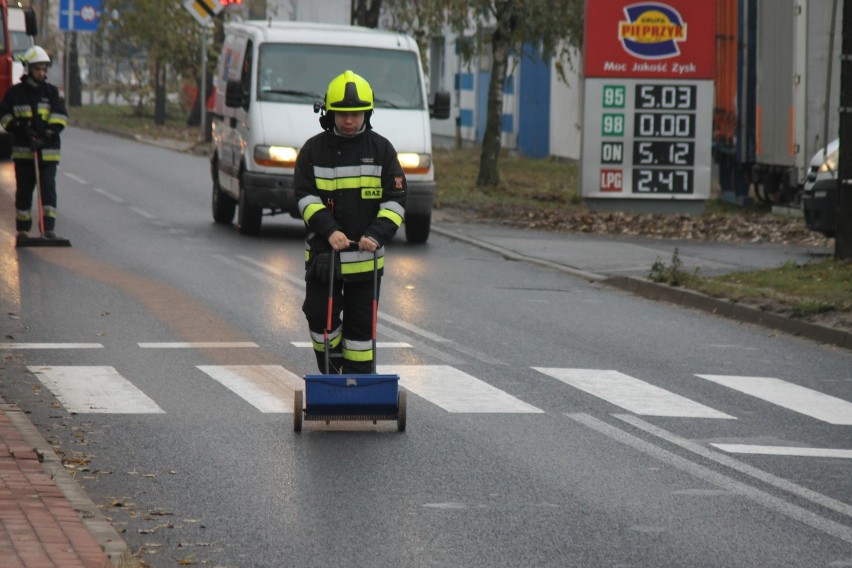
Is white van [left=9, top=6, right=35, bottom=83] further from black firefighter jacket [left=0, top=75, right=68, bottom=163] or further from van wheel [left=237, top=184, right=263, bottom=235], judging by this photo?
black firefighter jacket [left=0, top=75, right=68, bottom=163]

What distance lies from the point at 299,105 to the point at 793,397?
34.3 ft

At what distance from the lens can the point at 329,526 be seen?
6.88 metres

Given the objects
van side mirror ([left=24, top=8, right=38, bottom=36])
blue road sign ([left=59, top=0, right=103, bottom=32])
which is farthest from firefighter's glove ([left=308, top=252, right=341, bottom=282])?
blue road sign ([left=59, top=0, right=103, bottom=32])

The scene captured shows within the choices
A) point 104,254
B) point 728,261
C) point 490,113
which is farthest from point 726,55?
point 104,254

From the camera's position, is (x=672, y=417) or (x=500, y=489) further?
(x=672, y=417)

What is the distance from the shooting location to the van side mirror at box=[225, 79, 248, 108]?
1989 cm

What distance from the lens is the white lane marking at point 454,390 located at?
9.73 metres

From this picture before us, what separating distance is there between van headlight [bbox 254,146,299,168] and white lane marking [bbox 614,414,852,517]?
10461 mm

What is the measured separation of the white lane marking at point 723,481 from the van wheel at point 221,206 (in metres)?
12.7

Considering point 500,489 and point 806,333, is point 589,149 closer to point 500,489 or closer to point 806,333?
point 806,333

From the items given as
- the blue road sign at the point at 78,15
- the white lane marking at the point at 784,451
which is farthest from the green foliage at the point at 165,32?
the white lane marking at the point at 784,451

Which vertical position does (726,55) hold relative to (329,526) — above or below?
above

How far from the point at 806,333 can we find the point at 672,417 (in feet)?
14.0

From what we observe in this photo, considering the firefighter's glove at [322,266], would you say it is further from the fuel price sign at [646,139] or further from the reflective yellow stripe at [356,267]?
the fuel price sign at [646,139]
